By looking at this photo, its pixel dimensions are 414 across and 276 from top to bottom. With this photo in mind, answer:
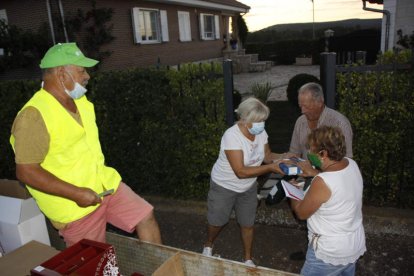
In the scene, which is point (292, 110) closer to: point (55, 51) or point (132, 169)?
point (132, 169)

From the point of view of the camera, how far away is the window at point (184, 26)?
66.3 ft

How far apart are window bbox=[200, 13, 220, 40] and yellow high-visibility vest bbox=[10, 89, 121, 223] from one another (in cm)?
2139

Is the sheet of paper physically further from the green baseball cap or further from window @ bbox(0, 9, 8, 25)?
window @ bbox(0, 9, 8, 25)

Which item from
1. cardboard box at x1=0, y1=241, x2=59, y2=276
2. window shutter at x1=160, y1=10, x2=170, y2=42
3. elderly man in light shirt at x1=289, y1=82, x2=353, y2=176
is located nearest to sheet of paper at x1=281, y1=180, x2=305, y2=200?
elderly man in light shirt at x1=289, y1=82, x2=353, y2=176

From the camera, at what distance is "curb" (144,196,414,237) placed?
3.91 meters

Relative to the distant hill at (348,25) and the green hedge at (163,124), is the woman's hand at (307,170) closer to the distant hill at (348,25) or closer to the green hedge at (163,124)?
the green hedge at (163,124)

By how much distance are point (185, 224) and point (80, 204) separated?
2.56 metres

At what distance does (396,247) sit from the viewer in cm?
373

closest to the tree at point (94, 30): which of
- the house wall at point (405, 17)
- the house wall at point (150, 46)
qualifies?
the house wall at point (150, 46)

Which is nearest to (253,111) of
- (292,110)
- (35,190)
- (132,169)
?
(35,190)

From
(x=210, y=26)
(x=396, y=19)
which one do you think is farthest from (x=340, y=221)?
(x=210, y=26)

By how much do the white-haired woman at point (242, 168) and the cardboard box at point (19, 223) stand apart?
1.53m

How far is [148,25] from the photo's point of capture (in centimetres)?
1797

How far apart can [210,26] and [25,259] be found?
76.9ft
